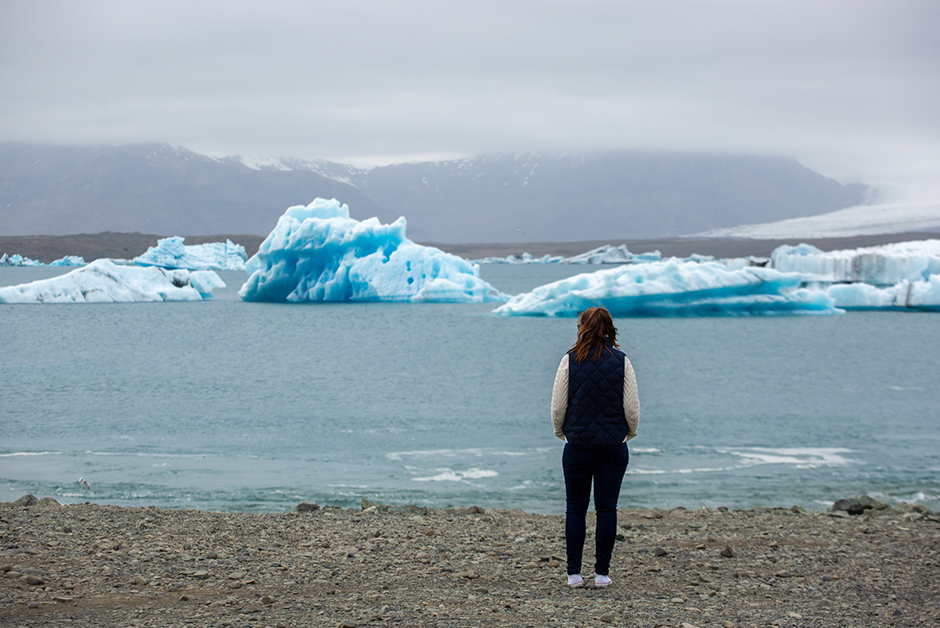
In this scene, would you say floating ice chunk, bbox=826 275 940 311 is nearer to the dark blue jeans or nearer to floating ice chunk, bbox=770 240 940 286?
floating ice chunk, bbox=770 240 940 286

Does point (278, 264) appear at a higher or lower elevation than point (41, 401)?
higher

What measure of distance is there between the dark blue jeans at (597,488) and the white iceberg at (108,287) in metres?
38.4

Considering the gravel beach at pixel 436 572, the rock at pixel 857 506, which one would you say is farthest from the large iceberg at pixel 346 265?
the gravel beach at pixel 436 572

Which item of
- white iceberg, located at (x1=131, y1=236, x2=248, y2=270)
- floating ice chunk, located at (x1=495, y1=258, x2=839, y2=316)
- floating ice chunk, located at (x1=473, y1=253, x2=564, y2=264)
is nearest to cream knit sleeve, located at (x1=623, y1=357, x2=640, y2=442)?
floating ice chunk, located at (x1=495, y1=258, x2=839, y2=316)

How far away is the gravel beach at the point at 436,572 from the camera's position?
3.52 m

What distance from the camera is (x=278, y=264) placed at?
3738 centimetres

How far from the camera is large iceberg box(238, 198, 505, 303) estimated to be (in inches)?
1326

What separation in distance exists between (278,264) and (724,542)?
112ft

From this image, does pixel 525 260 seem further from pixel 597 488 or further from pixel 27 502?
pixel 597 488

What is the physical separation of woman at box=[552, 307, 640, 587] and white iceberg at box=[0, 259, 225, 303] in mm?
38495

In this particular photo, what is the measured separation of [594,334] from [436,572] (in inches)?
65.5

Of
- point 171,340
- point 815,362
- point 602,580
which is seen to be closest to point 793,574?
point 602,580

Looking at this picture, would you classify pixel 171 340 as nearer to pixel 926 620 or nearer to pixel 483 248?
pixel 926 620

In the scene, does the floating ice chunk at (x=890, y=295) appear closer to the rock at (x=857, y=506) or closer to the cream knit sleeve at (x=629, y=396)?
the rock at (x=857, y=506)
